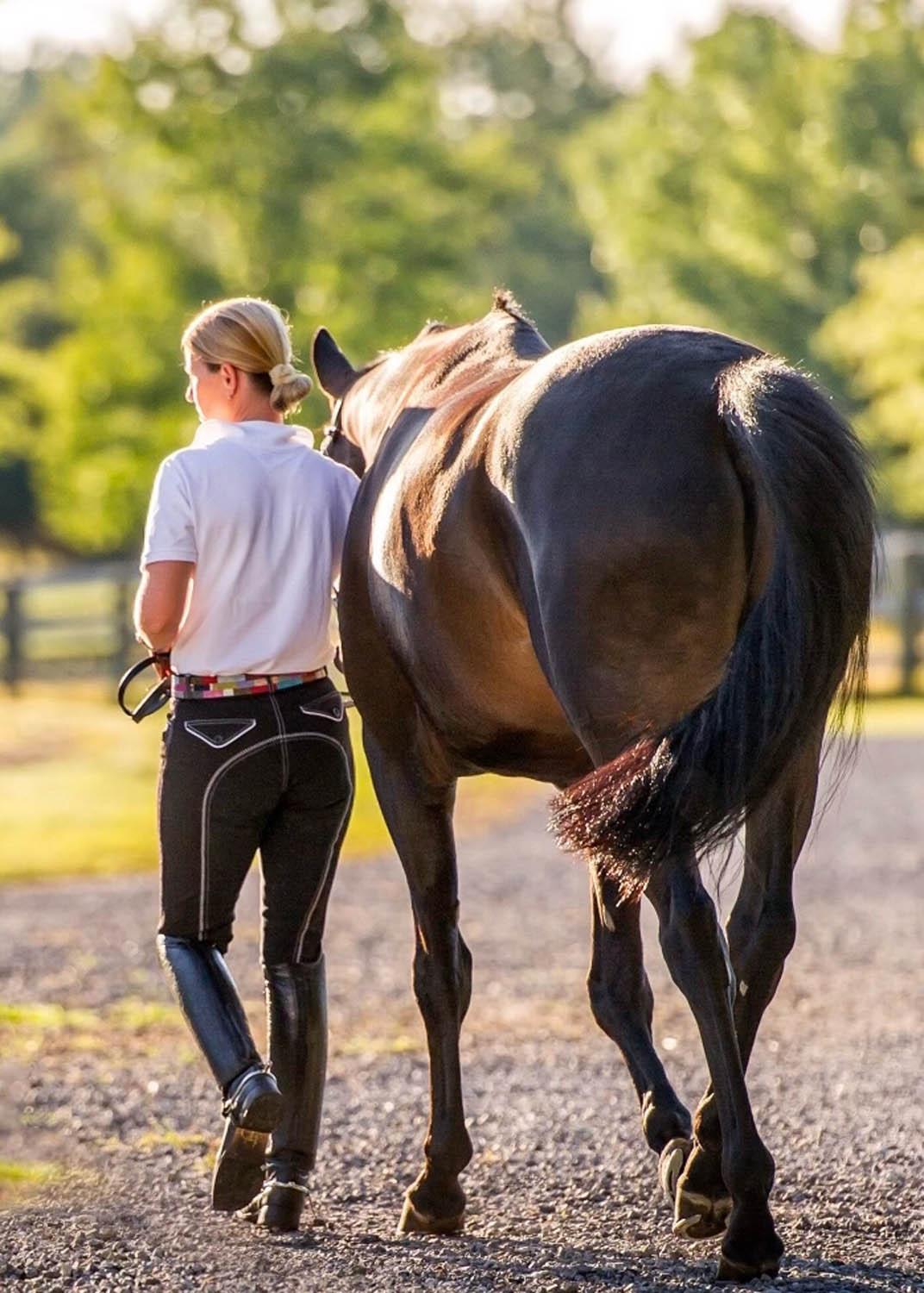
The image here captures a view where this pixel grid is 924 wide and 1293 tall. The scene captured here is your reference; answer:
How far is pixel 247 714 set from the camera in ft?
13.9

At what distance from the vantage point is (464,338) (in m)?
4.86

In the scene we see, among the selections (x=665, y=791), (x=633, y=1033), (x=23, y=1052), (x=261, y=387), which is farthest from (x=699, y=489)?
(x=23, y=1052)

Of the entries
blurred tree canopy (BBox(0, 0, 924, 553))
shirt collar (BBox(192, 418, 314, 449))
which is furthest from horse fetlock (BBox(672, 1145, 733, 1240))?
blurred tree canopy (BBox(0, 0, 924, 553))

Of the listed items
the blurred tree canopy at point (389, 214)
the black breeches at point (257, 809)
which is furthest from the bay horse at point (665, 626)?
the blurred tree canopy at point (389, 214)

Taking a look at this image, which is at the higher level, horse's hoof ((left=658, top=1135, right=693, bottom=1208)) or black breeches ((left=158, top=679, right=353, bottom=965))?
black breeches ((left=158, top=679, right=353, bottom=965))

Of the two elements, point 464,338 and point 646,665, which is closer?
point 646,665

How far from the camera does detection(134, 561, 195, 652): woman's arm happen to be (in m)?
4.14

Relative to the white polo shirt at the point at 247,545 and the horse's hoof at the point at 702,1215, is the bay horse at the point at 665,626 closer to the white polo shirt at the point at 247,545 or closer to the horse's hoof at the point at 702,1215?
the horse's hoof at the point at 702,1215

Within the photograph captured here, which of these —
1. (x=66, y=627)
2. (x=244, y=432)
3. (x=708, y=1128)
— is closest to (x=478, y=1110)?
(x=708, y=1128)

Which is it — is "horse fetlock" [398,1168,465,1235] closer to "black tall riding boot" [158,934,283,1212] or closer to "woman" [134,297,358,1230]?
"woman" [134,297,358,1230]

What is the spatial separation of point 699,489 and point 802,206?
2817 centimetres

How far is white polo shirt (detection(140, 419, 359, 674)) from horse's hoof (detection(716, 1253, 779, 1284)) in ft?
4.90

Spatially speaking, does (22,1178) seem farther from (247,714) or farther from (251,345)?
(251,345)

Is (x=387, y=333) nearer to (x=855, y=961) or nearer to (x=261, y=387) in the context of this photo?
(x=855, y=961)
